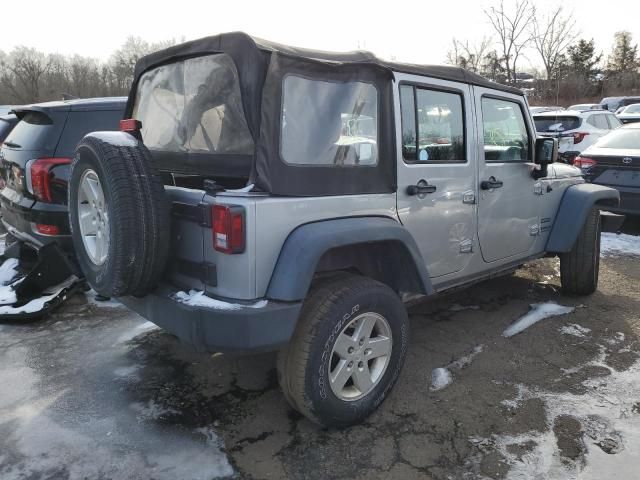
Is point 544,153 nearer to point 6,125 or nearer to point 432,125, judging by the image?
point 432,125

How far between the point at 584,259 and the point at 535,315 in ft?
2.54

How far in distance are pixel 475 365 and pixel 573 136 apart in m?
9.30

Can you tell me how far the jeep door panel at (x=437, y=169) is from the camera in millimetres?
3101

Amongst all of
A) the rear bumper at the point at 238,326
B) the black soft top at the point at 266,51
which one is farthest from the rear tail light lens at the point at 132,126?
the rear bumper at the point at 238,326

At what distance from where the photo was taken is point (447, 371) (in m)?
3.48

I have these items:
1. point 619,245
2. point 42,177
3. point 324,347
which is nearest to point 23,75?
point 42,177

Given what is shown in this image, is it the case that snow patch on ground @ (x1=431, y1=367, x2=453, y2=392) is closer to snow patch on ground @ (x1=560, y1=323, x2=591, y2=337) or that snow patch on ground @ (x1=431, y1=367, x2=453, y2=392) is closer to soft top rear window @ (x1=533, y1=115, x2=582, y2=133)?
snow patch on ground @ (x1=560, y1=323, x2=591, y2=337)

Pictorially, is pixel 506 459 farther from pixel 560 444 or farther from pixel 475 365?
pixel 475 365

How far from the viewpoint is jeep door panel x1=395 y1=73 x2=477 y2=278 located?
3.10m

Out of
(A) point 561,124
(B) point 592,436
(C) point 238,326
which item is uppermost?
(A) point 561,124

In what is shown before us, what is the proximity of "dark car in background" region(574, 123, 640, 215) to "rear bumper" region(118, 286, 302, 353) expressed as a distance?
597cm

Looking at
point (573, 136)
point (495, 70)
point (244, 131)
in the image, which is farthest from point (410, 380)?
point (495, 70)

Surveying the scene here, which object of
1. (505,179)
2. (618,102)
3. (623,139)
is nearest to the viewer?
(505,179)

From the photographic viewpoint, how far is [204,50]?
2738 mm
